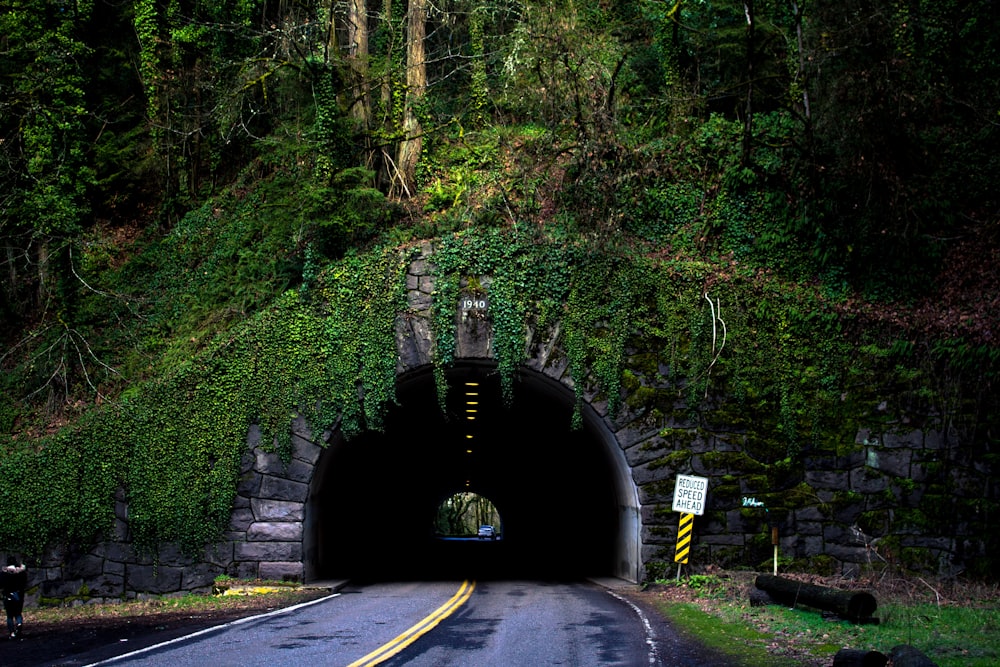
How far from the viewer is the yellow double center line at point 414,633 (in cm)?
895

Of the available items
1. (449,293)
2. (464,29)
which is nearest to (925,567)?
(449,293)

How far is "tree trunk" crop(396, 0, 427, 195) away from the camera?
2067cm

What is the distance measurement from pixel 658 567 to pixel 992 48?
40.0ft

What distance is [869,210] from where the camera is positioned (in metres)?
17.5

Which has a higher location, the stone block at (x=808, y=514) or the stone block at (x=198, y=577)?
the stone block at (x=808, y=514)

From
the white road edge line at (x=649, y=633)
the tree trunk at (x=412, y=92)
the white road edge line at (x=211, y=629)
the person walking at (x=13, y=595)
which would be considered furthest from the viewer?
the tree trunk at (x=412, y=92)

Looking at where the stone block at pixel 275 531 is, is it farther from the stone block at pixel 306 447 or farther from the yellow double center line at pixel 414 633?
the yellow double center line at pixel 414 633

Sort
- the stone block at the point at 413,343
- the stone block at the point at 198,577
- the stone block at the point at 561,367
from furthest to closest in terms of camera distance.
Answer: the stone block at the point at 413,343 → the stone block at the point at 561,367 → the stone block at the point at 198,577

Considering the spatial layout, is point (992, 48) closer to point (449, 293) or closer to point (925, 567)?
point (925, 567)

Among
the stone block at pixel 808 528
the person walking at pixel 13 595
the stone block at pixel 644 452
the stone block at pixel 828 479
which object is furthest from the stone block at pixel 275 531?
the stone block at pixel 828 479

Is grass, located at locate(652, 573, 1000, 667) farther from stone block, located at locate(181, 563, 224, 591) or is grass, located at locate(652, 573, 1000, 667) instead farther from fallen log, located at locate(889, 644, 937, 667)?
stone block, located at locate(181, 563, 224, 591)

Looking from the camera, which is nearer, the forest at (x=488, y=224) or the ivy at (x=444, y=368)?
the ivy at (x=444, y=368)

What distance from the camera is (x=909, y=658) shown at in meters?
7.29

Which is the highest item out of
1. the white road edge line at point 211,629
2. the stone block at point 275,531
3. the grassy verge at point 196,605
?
the stone block at point 275,531
